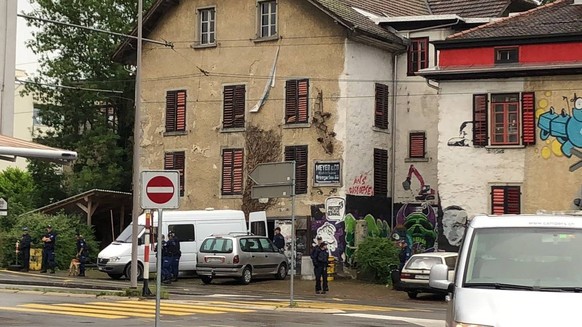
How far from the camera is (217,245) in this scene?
1465 inches

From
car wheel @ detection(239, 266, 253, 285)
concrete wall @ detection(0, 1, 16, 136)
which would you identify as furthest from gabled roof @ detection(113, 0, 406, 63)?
concrete wall @ detection(0, 1, 16, 136)

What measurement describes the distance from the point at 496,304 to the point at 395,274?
2505 cm

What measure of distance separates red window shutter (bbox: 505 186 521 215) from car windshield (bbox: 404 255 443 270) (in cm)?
661

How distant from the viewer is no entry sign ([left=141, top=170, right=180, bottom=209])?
54.7ft

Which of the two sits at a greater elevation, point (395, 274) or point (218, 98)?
point (218, 98)

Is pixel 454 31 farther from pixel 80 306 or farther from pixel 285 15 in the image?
pixel 80 306

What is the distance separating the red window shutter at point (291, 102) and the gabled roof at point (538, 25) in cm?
727

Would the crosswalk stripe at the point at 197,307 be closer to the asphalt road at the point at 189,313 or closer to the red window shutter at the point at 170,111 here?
the asphalt road at the point at 189,313

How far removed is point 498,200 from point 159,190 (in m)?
23.2

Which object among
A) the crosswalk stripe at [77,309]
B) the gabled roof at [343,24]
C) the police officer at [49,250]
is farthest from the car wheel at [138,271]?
the crosswalk stripe at [77,309]

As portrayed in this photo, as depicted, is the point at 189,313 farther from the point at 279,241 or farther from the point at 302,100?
the point at 302,100

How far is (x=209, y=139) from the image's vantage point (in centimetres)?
4622

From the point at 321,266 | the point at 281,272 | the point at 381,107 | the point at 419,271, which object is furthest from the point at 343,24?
the point at 419,271

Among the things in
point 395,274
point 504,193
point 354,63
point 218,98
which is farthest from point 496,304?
point 218,98
